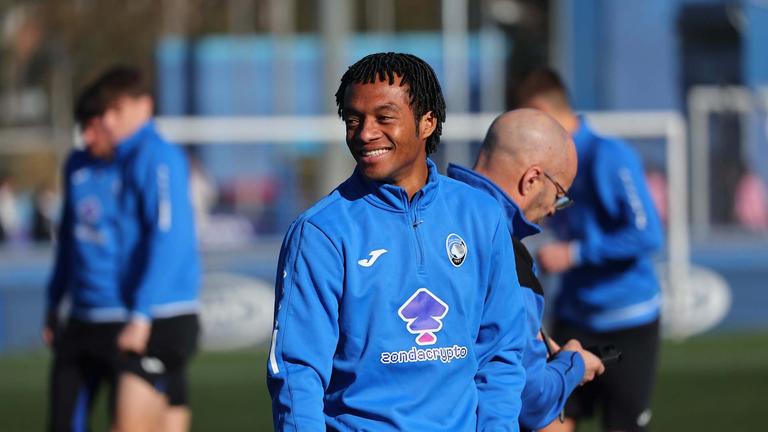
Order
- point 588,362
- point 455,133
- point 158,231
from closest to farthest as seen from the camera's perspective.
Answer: point 588,362 < point 158,231 < point 455,133

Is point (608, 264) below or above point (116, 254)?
below

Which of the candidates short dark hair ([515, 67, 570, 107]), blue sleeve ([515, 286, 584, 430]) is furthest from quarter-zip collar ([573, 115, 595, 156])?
blue sleeve ([515, 286, 584, 430])

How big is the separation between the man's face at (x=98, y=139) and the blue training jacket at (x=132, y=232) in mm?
47

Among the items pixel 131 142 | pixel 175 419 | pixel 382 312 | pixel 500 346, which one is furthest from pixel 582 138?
pixel 382 312

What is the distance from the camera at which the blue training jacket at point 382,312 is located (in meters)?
3.43

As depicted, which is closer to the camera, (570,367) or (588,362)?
(570,367)

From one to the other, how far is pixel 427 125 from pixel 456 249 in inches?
12.9

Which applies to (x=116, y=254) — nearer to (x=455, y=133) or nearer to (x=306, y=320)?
(x=306, y=320)

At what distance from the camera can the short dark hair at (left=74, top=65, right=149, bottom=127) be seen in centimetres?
658

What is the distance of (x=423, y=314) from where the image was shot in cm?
350

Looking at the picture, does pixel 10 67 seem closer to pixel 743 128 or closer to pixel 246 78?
pixel 246 78

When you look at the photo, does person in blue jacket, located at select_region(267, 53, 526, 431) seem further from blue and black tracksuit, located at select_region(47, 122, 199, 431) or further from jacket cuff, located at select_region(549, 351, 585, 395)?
blue and black tracksuit, located at select_region(47, 122, 199, 431)

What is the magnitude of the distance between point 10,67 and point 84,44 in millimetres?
3518

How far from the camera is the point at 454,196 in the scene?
366cm
